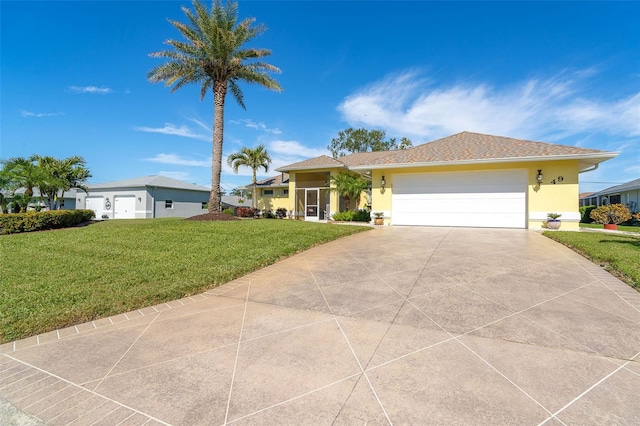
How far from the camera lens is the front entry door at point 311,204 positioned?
68.2 ft

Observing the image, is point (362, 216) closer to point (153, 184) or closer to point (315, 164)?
point (315, 164)

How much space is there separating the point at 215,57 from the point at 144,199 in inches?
625

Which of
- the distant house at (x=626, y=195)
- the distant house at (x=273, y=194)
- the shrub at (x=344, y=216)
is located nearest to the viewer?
the shrub at (x=344, y=216)

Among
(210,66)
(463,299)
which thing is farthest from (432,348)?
(210,66)

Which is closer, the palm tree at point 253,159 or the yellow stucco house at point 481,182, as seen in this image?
the yellow stucco house at point 481,182

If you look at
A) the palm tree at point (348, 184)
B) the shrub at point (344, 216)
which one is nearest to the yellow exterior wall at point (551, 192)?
the palm tree at point (348, 184)

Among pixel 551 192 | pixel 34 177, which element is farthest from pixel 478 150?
pixel 34 177

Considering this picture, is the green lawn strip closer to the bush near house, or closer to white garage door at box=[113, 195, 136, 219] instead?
the bush near house

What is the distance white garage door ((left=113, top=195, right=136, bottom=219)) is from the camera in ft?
85.5

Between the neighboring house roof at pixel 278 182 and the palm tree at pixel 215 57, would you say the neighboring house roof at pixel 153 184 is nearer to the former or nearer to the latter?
the neighboring house roof at pixel 278 182

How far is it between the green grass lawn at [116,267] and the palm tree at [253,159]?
1423 cm

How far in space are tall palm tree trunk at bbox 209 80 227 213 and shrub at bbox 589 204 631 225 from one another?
72.0 feet

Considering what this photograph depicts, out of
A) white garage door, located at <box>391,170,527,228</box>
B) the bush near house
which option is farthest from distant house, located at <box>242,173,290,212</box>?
white garage door, located at <box>391,170,527,228</box>

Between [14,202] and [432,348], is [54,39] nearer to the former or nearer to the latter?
[14,202]
